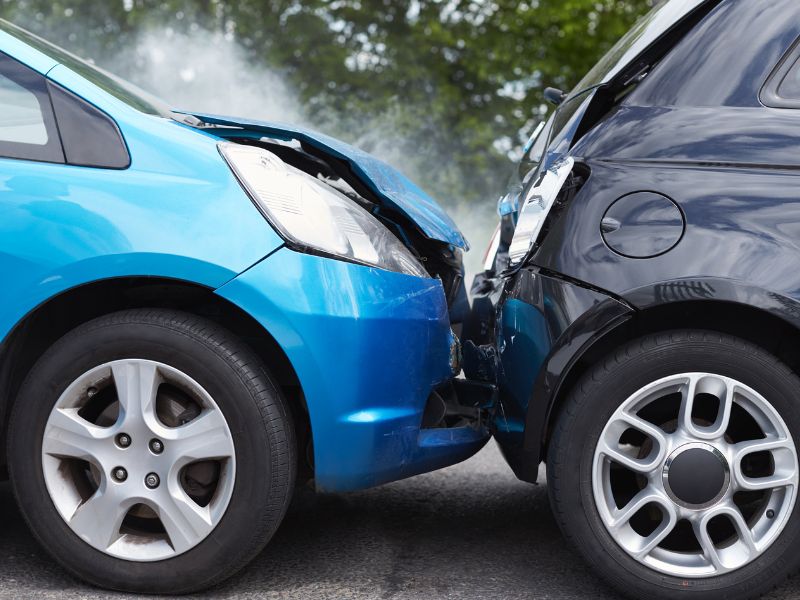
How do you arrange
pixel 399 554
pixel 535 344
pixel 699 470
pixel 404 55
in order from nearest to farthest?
pixel 699 470, pixel 535 344, pixel 399 554, pixel 404 55

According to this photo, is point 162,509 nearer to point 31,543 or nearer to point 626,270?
point 31,543

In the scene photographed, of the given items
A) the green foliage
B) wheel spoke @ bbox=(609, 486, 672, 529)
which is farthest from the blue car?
the green foliage

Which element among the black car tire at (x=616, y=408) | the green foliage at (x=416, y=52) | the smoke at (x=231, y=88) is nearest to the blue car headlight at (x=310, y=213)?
the black car tire at (x=616, y=408)

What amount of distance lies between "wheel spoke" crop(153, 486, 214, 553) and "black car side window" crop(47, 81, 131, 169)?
82cm

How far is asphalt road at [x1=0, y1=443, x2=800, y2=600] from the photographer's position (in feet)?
8.28

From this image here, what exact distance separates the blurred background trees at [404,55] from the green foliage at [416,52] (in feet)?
0.07

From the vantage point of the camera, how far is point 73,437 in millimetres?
2393

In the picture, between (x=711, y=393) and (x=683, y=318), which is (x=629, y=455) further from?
(x=683, y=318)

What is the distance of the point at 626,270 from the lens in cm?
231

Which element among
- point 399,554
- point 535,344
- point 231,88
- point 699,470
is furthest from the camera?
point 231,88

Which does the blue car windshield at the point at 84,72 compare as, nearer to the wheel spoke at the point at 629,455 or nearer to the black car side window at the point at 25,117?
the black car side window at the point at 25,117

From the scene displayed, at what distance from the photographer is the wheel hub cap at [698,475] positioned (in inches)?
91.4

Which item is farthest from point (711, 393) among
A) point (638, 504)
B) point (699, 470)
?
point (638, 504)

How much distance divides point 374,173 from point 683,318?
39.6 inches
